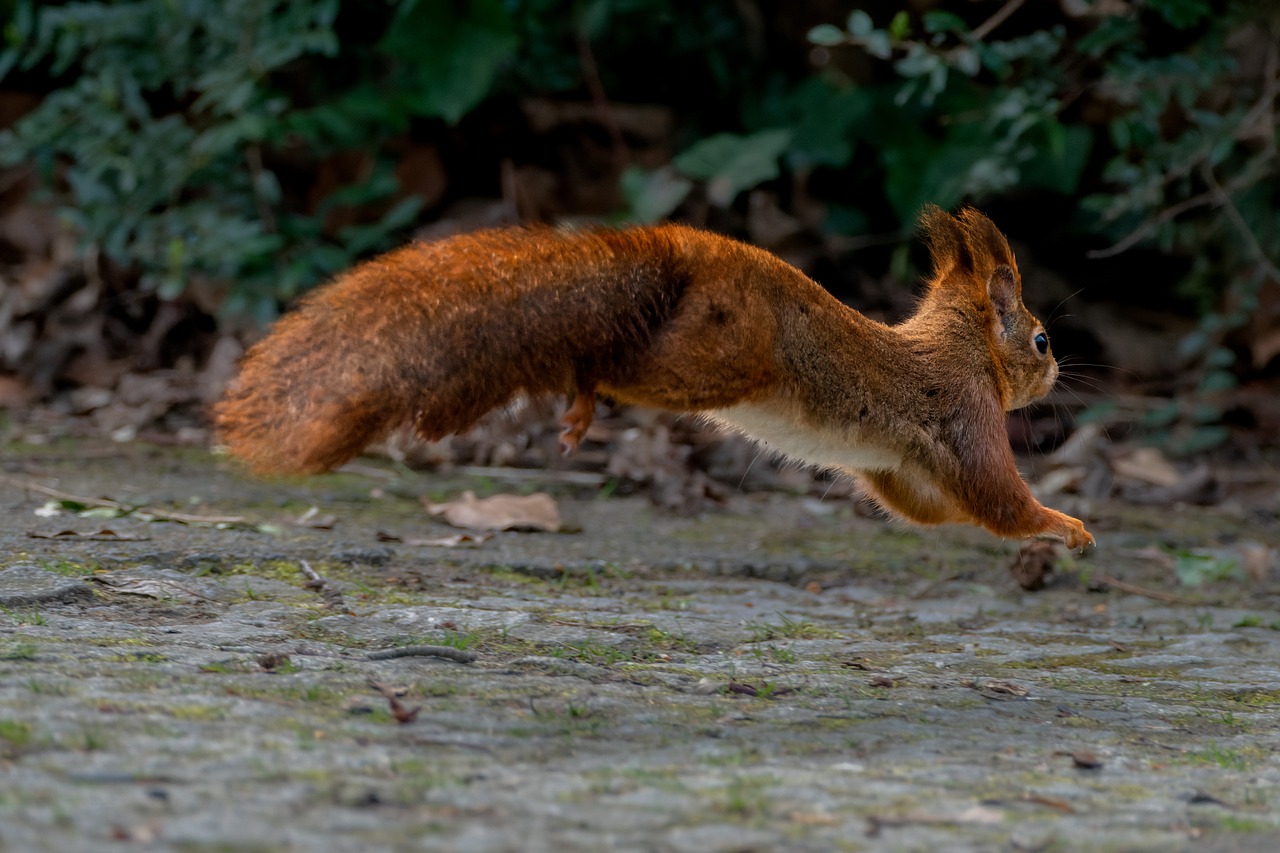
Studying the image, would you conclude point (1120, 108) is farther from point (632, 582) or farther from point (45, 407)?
point (45, 407)

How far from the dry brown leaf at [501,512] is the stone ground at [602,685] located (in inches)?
4.3

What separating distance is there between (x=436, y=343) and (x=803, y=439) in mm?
1080

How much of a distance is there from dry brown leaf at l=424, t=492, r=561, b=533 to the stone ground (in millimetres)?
109

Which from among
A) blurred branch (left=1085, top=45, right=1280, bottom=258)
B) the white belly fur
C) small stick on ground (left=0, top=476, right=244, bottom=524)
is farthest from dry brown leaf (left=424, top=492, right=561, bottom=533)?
blurred branch (left=1085, top=45, right=1280, bottom=258)

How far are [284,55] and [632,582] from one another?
10.3 ft

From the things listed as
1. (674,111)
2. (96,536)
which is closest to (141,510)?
(96,536)

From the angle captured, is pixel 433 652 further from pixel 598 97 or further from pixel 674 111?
pixel 674 111

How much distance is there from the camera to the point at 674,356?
2.96 meters

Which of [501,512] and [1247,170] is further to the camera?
[1247,170]

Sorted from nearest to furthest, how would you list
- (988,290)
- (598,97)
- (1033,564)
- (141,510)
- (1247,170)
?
(988,290) < (141,510) < (1033,564) < (1247,170) < (598,97)

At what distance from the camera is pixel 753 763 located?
222cm

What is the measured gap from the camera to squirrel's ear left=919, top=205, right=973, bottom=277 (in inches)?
151

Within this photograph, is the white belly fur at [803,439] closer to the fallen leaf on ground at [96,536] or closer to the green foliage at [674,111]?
the fallen leaf on ground at [96,536]

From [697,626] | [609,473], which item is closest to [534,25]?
[609,473]
